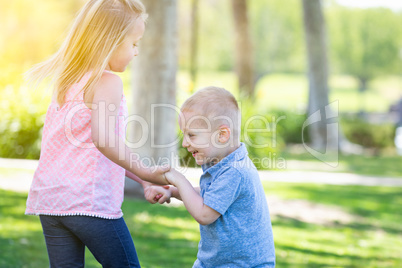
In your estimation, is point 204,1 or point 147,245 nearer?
point 147,245

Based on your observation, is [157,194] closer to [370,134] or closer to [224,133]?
[224,133]

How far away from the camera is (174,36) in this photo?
25.5 ft

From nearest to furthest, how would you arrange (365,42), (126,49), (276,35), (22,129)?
(126,49) → (22,129) → (276,35) → (365,42)

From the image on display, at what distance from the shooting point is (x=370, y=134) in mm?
20172

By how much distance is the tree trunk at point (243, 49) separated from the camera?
16719 mm

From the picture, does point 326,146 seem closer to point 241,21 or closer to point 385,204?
point 241,21

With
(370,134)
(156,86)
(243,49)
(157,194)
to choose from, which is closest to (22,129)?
(156,86)

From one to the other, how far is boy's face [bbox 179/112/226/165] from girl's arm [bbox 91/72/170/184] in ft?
0.57

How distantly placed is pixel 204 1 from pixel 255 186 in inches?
1664

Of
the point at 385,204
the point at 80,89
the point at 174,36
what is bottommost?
the point at 385,204

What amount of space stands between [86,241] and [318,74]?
15870mm

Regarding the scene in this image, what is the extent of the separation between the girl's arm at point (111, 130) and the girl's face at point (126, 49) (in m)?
0.12

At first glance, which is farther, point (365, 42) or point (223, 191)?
point (365, 42)

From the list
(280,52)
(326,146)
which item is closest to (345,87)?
(280,52)
